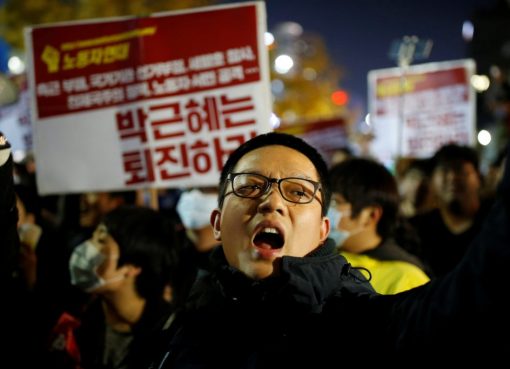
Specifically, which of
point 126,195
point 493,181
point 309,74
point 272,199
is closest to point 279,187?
point 272,199

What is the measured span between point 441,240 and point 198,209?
7.31 ft

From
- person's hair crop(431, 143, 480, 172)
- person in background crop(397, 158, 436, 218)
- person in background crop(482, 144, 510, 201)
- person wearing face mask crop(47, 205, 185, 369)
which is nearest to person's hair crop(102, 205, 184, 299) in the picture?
person wearing face mask crop(47, 205, 185, 369)

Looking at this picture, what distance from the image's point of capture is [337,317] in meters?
1.76

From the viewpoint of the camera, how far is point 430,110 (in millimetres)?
9656

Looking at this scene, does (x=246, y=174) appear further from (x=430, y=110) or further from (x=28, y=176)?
(x=430, y=110)

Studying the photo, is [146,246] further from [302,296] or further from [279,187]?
[302,296]

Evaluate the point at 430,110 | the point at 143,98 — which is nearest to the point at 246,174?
the point at 143,98

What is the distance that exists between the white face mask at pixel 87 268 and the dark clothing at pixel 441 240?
2.75 m

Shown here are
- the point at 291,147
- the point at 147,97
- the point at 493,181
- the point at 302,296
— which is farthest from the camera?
the point at 493,181

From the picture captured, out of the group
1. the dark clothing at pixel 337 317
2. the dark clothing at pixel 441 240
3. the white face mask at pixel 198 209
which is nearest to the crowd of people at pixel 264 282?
the dark clothing at pixel 337 317

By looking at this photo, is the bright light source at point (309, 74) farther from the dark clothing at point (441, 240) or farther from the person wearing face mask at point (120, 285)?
the person wearing face mask at point (120, 285)

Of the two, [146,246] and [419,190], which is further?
[419,190]

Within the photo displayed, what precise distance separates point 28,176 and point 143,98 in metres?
3.05

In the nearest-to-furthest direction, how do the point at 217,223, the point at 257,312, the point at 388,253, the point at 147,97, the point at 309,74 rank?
1. the point at 257,312
2. the point at 217,223
3. the point at 388,253
4. the point at 147,97
5. the point at 309,74
